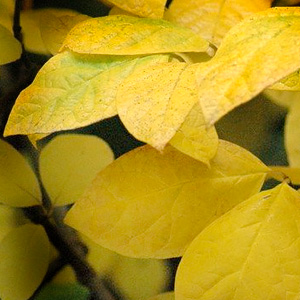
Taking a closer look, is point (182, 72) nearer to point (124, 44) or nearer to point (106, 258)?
point (124, 44)

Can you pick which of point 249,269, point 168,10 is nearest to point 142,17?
point 168,10

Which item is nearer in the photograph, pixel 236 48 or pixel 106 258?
pixel 236 48

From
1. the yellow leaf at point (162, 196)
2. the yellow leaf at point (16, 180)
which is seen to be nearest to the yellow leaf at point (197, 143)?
the yellow leaf at point (162, 196)

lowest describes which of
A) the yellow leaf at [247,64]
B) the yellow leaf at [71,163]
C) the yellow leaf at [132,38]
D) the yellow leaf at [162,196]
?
the yellow leaf at [71,163]

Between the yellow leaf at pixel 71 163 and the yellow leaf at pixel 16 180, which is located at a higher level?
the yellow leaf at pixel 71 163

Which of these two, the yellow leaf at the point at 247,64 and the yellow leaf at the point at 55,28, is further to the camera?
the yellow leaf at the point at 55,28

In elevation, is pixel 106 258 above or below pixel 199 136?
below

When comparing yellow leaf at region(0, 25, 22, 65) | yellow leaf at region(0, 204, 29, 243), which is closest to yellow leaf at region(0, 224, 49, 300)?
yellow leaf at region(0, 204, 29, 243)

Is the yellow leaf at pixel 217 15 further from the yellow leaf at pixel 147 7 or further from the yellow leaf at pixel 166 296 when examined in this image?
the yellow leaf at pixel 166 296
